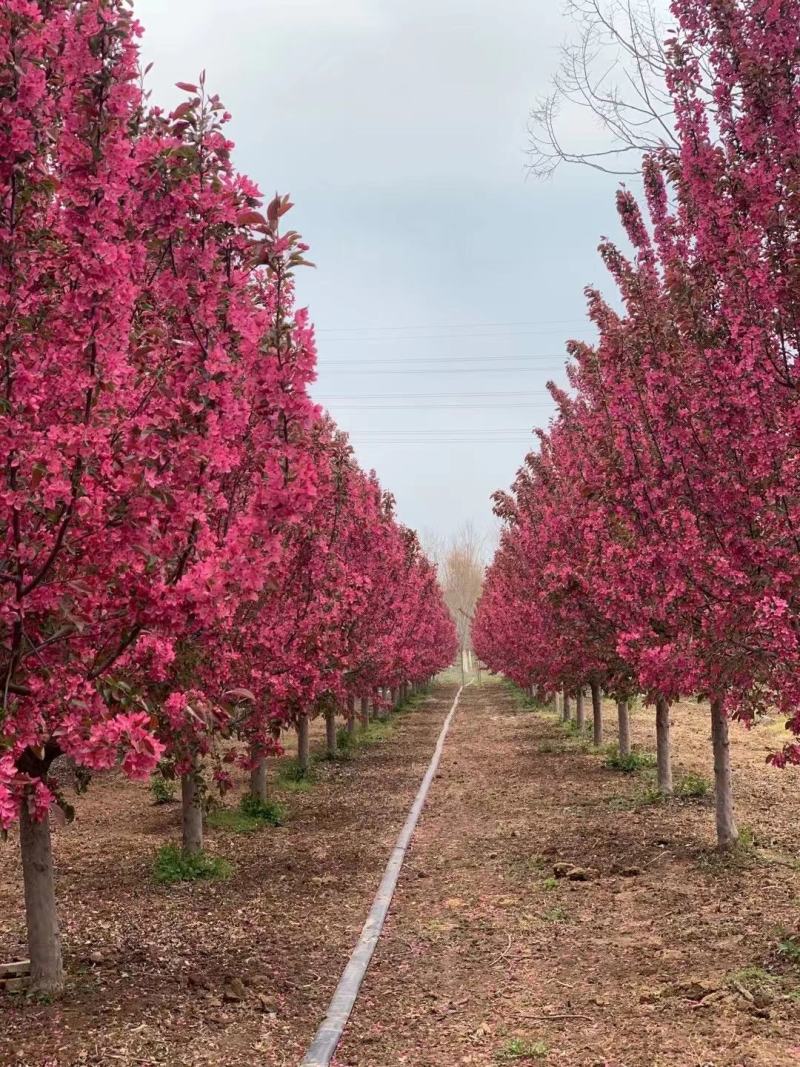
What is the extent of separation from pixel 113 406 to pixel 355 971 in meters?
3.74

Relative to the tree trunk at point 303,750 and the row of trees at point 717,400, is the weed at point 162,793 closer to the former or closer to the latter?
the tree trunk at point 303,750

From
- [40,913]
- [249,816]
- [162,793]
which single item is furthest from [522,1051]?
[162,793]

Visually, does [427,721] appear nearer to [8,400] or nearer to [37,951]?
[37,951]

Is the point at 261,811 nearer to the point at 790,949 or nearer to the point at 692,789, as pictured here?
the point at 692,789

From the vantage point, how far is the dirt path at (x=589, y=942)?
14.6ft

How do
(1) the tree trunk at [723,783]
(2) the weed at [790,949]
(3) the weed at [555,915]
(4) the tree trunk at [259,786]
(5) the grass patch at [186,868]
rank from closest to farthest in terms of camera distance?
(2) the weed at [790,949]
(3) the weed at [555,915]
(5) the grass patch at [186,868]
(1) the tree trunk at [723,783]
(4) the tree trunk at [259,786]

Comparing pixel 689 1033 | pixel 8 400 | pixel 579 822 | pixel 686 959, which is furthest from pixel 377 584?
pixel 8 400

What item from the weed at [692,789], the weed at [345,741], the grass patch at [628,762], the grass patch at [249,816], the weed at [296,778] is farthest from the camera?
the weed at [345,741]

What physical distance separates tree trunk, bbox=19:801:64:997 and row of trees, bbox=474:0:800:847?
400 cm

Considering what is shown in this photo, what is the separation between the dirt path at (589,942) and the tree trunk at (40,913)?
165cm

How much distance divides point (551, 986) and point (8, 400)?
4317 millimetres

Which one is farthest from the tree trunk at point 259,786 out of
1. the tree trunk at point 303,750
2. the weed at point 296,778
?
the tree trunk at point 303,750

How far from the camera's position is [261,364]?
425 cm

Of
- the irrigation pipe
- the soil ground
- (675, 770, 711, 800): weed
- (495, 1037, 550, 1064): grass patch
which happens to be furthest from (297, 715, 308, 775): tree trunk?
(495, 1037, 550, 1064): grass patch
